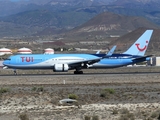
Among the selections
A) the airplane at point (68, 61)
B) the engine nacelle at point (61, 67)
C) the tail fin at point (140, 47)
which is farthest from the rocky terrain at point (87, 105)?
the tail fin at point (140, 47)

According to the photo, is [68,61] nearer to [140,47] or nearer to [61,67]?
[61,67]

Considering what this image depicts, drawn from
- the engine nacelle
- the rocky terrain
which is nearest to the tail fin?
the engine nacelle

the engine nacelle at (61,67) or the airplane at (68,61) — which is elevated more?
the airplane at (68,61)

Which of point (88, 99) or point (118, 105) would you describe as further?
point (88, 99)

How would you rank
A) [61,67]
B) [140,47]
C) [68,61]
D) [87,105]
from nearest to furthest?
[87,105] < [61,67] < [68,61] < [140,47]

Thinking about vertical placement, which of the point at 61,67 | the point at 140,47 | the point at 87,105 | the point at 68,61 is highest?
the point at 140,47

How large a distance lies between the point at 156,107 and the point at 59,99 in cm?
759

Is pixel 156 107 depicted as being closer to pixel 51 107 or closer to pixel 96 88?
pixel 51 107

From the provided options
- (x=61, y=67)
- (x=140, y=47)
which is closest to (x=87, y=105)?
(x=61, y=67)

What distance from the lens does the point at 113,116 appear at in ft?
100.0

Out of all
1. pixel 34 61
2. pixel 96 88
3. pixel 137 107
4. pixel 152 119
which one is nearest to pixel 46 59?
pixel 34 61

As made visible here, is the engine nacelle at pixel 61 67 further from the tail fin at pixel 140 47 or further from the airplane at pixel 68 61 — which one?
the tail fin at pixel 140 47

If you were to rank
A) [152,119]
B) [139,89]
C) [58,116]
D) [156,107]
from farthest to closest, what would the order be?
[139,89] < [156,107] < [58,116] < [152,119]

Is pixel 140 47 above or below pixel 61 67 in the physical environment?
above
